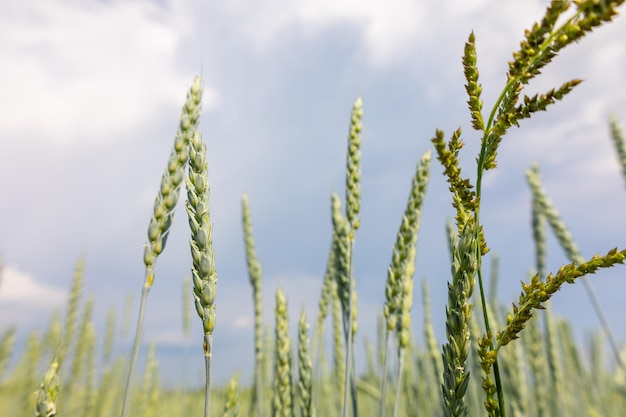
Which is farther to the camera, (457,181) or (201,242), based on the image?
(201,242)

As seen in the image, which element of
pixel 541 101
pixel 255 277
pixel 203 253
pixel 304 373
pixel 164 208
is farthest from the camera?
pixel 255 277

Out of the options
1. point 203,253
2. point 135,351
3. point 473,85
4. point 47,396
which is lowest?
point 47,396

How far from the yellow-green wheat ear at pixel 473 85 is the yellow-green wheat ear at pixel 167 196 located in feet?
2.83

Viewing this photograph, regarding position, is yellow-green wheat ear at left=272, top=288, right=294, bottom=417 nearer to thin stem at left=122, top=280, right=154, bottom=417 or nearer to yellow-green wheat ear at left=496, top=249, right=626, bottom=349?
thin stem at left=122, top=280, right=154, bottom=417

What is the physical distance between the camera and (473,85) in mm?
980

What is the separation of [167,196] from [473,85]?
91cm

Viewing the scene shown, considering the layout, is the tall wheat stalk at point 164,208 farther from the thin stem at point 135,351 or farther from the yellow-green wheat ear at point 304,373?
the yellow-green wheat ear at point 304,373

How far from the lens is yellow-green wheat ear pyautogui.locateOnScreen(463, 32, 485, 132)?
3.13 ft

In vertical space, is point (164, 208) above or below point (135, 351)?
above

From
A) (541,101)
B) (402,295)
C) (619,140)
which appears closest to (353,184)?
(402,295)

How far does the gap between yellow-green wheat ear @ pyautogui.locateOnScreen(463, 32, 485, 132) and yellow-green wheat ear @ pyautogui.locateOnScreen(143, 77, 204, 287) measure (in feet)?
2.83

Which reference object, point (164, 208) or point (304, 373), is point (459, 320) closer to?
point (164, 208)

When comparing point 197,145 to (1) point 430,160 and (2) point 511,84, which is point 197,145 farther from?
(1) point 430,160

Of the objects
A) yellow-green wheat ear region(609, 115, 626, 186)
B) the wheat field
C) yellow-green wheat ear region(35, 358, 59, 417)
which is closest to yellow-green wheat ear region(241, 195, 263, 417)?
the wheat field
